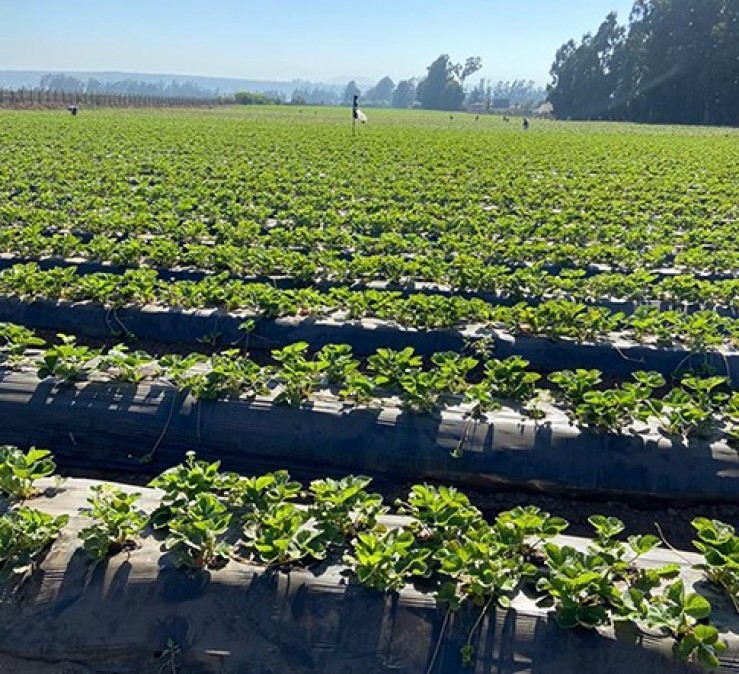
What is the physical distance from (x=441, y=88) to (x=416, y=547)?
15535cm

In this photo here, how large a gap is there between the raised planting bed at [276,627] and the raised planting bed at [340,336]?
2.57m

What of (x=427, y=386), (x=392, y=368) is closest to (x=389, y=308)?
(x=392, y=368)

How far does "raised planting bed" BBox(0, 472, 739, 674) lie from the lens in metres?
2.38

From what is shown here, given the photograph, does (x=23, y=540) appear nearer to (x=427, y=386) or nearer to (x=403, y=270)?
(x=427, y=386)

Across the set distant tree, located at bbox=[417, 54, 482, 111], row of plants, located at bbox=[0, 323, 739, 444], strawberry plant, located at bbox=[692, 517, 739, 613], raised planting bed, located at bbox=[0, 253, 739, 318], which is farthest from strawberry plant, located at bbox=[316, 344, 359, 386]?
distant tree, located at bbox=[417, 54, 482, 111]

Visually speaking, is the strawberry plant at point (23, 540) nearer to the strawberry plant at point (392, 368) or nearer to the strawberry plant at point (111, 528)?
the strawberry plant at point (111, 528)

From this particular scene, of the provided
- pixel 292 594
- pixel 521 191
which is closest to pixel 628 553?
pixel 292 594

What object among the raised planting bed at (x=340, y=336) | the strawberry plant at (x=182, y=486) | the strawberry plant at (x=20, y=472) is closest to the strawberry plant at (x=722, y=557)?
the strawberry plant at (x=182, y=486)

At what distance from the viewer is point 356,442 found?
13.1 feet

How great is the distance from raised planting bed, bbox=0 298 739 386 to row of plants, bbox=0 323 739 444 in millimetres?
798

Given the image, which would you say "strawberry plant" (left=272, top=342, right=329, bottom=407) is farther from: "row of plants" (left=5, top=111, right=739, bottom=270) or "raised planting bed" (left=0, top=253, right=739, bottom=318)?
Answer: "row of plants" (left=5, top=111, right=739, bottom=270)

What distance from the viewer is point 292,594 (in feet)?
8.51

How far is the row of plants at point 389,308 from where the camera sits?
5.24 meters

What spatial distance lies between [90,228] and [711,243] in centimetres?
811
